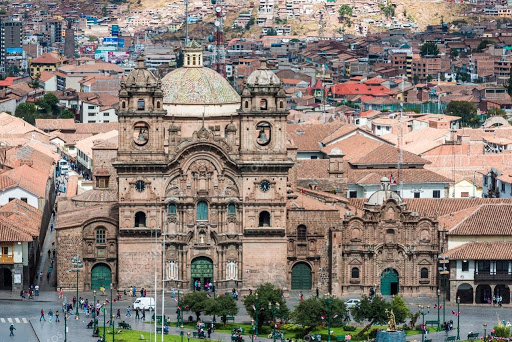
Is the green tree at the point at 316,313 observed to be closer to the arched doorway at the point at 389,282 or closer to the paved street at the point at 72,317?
the paved street at the point at 72,317

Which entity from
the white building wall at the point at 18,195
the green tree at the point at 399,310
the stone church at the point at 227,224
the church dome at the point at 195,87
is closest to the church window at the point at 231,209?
the stone church at the point at 227,224

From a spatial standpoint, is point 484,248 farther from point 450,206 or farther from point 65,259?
point 65,259

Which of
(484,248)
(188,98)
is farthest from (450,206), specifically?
(188,98)

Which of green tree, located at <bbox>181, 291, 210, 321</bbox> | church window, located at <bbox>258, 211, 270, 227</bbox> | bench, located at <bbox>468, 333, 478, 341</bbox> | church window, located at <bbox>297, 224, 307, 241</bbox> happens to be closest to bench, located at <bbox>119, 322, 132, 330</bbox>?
green tree, located at <bbox>181, 291, 210, 321</bbox>

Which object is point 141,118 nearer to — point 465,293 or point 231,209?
point 231,209

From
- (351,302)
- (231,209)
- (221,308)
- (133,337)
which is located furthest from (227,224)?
(133,337)

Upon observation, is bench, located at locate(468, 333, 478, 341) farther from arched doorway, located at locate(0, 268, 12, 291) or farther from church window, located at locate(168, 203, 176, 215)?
arched doorway, located at locate(0, 268, 12, 291)
